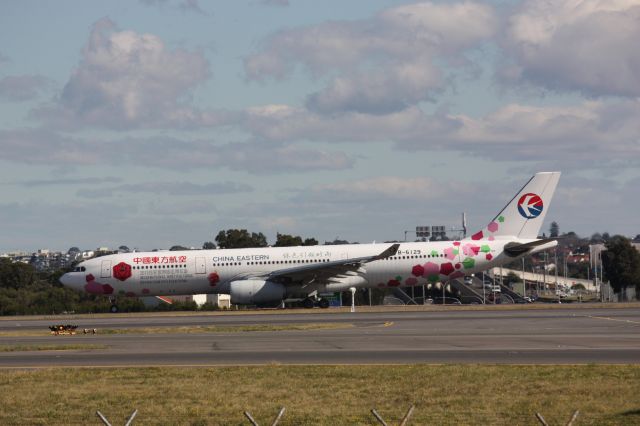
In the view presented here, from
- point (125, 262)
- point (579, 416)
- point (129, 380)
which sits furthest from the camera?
point (125, 262)

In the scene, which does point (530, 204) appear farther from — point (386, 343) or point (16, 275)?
point (16, 275)

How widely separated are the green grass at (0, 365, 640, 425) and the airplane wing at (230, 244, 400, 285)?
1168 inches

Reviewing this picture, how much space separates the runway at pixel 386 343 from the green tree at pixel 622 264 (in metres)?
60.9

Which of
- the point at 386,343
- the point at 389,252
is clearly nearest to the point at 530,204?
the point at 389,252

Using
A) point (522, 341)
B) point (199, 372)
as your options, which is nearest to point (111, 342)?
point (199, 372)

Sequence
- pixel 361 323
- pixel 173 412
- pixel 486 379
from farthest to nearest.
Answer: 1. pixel 361 323
2. pixel 486 379
3. pixel 173 412

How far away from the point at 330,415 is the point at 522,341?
46.9ft

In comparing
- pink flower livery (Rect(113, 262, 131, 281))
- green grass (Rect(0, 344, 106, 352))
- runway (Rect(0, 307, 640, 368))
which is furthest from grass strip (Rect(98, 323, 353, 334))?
pink flower livery (Rect(113, 262, 131, 281))

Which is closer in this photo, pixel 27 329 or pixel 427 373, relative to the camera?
pixel 427 373

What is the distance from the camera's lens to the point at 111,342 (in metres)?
33.5

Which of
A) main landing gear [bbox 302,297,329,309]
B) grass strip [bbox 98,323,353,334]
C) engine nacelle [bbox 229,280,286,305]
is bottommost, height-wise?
grass strip [bbox 98,323,353,334]

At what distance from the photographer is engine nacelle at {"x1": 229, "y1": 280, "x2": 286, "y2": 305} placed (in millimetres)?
54250

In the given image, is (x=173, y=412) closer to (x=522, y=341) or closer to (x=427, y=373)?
(x=427, y=373)

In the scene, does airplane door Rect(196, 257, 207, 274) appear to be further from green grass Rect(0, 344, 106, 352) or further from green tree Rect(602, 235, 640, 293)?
green tree Rect(602, 235, 640, 293)
